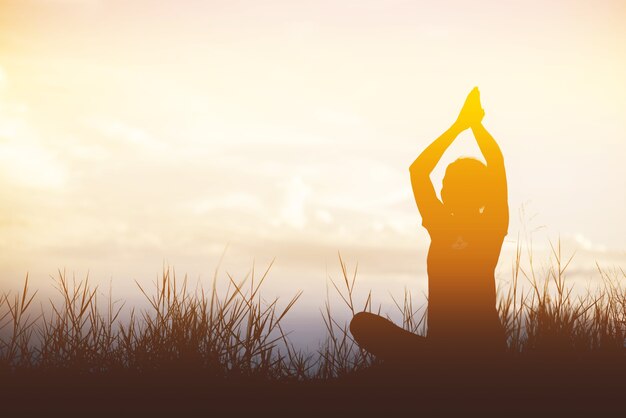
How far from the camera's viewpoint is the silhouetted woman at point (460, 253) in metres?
4.05

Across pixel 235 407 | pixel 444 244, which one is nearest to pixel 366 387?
pixel 235 407

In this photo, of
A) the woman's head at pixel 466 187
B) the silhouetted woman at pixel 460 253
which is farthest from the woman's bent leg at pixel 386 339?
the woman's head at pixel 466 187

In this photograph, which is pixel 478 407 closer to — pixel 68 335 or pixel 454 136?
pixel 454 136

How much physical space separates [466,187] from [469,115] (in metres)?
0.50

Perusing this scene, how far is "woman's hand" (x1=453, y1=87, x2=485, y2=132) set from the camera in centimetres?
426

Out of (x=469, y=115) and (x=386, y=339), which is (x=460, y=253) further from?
(x=469, y=115)

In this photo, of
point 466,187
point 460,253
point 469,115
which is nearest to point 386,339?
point 460,253

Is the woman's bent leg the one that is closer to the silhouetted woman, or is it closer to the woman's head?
the silhouetted woman

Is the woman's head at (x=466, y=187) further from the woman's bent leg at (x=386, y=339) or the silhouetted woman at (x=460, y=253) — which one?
the woman's bent leg at (x=386, y=339)

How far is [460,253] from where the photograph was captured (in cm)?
406

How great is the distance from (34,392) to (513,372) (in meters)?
2.80

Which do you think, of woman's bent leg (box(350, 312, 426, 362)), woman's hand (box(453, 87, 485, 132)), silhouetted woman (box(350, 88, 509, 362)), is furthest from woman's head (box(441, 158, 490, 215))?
woman's bent leg (box(350, 312, 426, 362))

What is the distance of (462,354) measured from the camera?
3.95 m

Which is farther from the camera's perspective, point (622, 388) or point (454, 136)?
point (454, 136)
